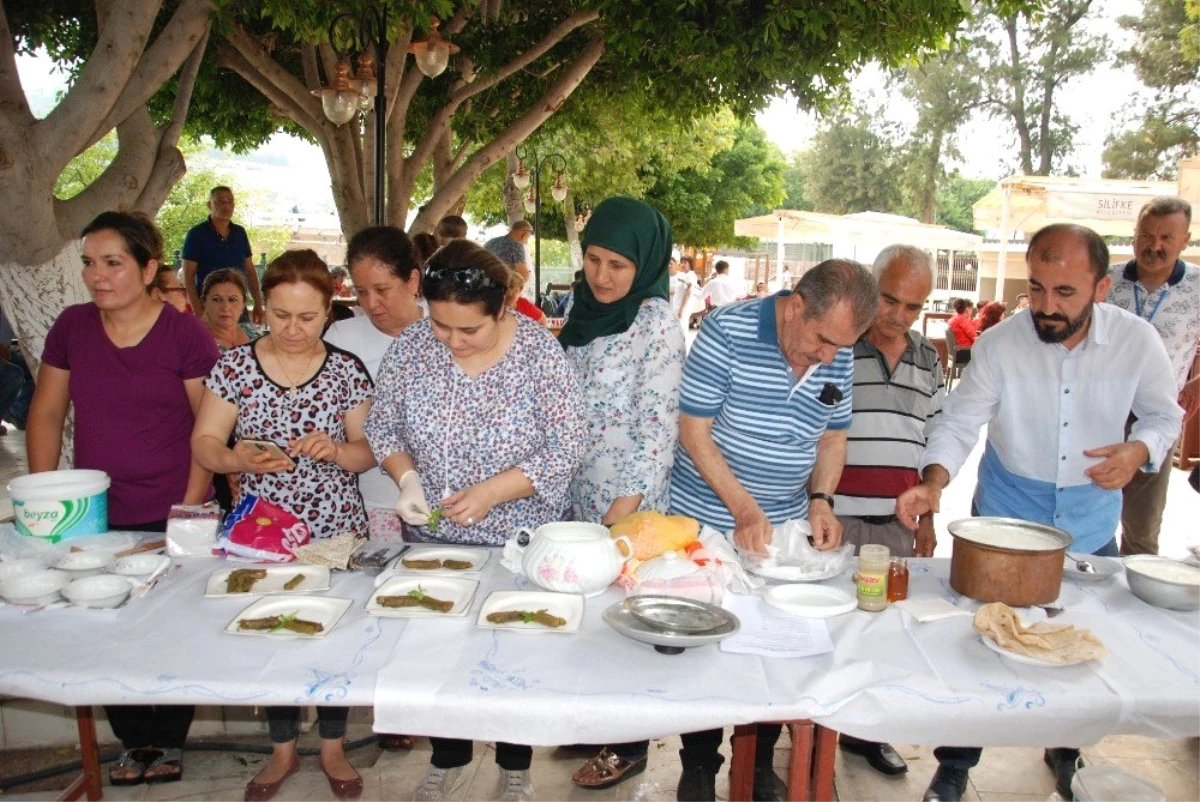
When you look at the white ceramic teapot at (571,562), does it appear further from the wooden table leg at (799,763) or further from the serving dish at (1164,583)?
the serving dish at (1164,583)

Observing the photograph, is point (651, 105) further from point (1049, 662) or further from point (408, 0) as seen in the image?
Answer: point (1049, 662)

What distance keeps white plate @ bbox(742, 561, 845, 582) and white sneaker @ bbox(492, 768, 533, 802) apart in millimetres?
1004

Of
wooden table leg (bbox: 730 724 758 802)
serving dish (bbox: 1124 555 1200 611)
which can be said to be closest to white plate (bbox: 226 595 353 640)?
wooden table leg (bbox: 730 724 758 802)

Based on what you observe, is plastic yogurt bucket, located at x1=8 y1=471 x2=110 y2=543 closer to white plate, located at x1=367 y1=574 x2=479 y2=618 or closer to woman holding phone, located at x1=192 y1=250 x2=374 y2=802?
woman holding phone, located at x1=192 y1=250 x2=374 y2=802

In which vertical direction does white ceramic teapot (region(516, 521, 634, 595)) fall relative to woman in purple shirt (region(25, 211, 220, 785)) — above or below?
below

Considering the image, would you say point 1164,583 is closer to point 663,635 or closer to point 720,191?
point 663,635

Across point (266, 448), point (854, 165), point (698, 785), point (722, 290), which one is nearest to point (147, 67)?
point (266, 448)

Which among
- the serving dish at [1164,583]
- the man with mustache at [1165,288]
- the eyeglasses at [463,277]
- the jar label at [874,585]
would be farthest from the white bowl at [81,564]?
the man with mustache at [1165,288]

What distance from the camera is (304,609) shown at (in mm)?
1965

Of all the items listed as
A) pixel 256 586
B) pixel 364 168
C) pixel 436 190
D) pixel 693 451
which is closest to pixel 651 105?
pixel 436 190

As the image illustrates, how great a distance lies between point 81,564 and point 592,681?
137cm

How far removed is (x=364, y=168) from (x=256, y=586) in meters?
8.05

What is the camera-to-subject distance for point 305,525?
2.40 meters

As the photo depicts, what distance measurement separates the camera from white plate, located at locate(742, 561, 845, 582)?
7.30ft
